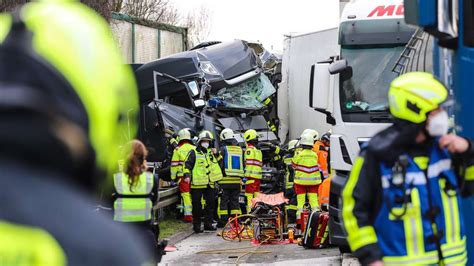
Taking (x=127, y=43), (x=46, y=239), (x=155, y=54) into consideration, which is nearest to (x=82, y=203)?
(x=46, y=239)

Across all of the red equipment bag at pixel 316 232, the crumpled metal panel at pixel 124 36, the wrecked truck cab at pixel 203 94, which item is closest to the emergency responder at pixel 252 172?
the wrecked truck cab at pixel 203 94

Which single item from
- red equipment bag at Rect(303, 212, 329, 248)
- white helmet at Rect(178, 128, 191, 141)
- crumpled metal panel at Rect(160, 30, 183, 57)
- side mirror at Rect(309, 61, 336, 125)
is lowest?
red equipment bag at Rect(303, 212, 329, 248)

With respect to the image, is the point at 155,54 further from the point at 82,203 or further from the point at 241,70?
the point at 82,203

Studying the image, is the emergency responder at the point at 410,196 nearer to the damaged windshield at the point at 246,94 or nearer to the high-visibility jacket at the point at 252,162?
the high-visibility jacket at the point at 252,162

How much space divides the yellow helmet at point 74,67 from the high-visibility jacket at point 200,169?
1418 centimetres

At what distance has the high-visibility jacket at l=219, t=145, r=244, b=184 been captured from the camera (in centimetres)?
1619

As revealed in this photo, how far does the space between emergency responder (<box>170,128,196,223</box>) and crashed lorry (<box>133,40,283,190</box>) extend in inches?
32.3

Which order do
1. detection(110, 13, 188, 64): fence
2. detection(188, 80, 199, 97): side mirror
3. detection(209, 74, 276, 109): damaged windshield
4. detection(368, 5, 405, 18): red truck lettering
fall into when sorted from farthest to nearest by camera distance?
detection(110, 13, 188, 64): fence → detection(209, 74, 276, 109): damaged windshield → detection(188, 80, 199, 97): side mirror → detection(368, 5, 405, 18): red truck lettering

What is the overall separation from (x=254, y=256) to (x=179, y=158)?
14.2ft

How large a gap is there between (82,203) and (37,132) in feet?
0.44

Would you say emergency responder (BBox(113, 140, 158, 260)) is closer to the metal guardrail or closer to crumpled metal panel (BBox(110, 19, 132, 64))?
the metal guardrail

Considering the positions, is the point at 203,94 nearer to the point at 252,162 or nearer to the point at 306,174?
the point at 252,162

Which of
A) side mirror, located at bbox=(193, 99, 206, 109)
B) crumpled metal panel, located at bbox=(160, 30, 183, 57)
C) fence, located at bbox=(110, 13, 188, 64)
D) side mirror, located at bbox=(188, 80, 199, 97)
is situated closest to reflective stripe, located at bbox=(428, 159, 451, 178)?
side mirror, located at bbox=(193, 99, 206, 109)

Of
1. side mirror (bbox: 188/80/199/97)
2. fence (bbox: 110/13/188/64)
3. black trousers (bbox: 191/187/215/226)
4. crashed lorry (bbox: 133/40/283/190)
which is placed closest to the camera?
black trousers (bbox: 191/187/215/226)
